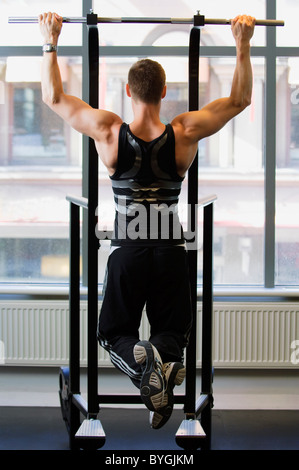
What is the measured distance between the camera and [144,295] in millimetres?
2377

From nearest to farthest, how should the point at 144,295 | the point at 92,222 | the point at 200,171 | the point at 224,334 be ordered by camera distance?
1. the point at 144,295
2. the point at 92,222
3. the point at 224,334
4. the point at 200,171

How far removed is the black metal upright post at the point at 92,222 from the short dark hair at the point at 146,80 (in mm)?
213

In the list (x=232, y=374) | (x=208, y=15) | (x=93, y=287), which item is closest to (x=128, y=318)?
(x=93, y=287)

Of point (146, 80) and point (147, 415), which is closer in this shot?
point (146, 80)

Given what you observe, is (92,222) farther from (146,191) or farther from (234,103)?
(234,103)

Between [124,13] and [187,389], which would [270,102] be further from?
[187,389]

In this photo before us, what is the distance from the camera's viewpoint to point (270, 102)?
175 inches

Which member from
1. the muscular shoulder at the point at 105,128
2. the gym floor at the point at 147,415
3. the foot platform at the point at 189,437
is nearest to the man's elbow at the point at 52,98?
the muscular shoulder at the point at 105,128

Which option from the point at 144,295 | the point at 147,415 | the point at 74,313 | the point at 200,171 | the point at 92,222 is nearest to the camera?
the point at 144,295

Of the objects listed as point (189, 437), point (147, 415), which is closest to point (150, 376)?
point (189, 437)

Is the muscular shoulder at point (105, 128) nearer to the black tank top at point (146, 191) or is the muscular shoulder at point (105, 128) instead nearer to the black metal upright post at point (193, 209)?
the black tank top at point (146, 191)

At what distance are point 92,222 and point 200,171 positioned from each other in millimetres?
2171

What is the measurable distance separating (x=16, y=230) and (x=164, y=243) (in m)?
2.45

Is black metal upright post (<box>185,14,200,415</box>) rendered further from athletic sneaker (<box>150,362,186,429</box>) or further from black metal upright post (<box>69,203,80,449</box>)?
black metal upright post (<box>69,203,80,449</box>)
